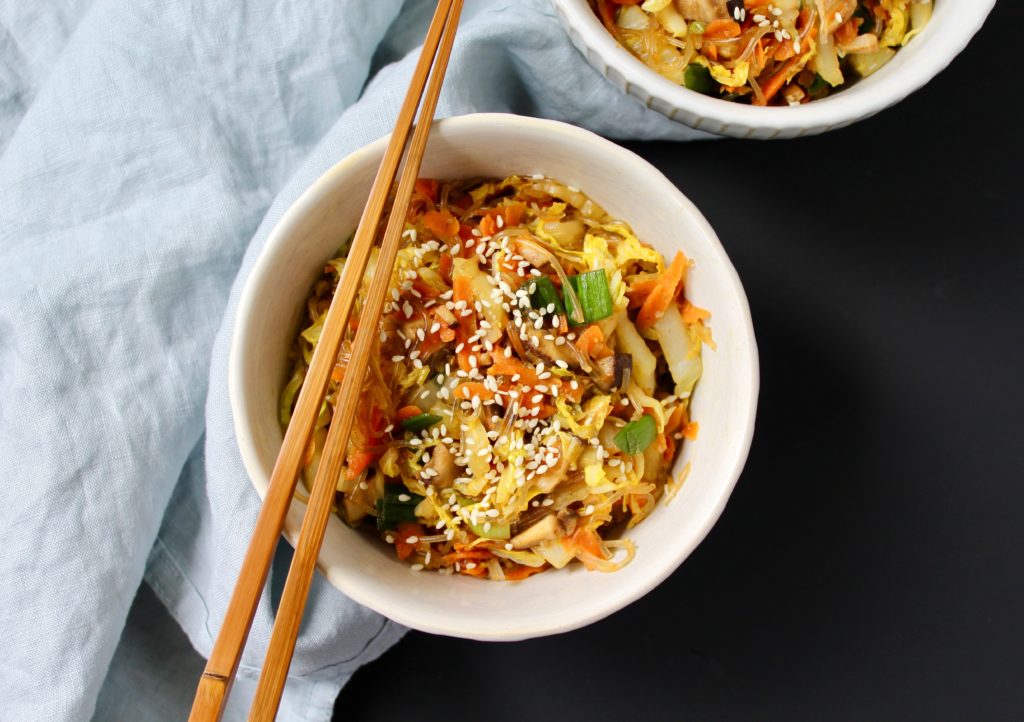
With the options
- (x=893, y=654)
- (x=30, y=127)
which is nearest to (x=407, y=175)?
(x=30, y=127)

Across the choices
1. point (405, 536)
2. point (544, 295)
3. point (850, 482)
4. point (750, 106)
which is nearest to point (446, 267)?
point (544, 295)

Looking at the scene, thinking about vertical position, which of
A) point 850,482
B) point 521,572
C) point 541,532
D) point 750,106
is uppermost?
point 750,106

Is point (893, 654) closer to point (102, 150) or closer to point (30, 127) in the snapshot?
point (102, 150)

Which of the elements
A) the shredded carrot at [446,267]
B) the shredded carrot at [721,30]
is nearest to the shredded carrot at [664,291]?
the shredded carrot at [446,267]

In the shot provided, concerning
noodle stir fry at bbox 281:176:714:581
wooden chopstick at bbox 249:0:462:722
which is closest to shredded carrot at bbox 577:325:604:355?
noodle stir fry at bbox 281:176:714:581

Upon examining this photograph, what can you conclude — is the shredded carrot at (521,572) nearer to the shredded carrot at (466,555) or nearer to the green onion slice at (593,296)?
the shredded carrot at (466,555)

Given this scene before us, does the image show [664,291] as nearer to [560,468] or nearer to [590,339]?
[590,339]
